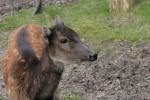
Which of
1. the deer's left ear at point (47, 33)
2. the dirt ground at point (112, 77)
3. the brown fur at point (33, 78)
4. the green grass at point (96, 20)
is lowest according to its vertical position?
the green grass at point (96, 20)

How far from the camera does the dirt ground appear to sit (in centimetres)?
768

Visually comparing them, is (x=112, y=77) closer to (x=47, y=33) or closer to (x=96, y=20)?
(x=47, y=33)

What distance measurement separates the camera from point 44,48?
20.5 ft

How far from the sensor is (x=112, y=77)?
26.8ft

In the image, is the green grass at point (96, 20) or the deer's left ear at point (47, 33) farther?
the green grass at point (96, 20)

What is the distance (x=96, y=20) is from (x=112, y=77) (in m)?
3.70

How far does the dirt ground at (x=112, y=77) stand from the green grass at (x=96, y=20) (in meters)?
1.08

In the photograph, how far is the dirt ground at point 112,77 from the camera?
7.68 meters

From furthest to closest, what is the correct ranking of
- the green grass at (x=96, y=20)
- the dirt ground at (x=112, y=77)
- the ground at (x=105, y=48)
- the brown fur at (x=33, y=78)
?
the green grass at (x=96, y=20), the ground at (x=105, y=48), the dirt ground at (x=112, y=77), the brown fur at (x=33, y=78)

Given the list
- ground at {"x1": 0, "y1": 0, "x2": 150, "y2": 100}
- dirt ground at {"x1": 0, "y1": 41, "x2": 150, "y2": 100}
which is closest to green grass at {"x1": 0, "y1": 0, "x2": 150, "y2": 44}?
ground at {"x1": 0, "y1": 0, "x2": 150, "y2": 100}

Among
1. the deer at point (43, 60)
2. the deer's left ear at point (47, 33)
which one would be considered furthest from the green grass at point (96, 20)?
the deer's left ear at point (47, 33)

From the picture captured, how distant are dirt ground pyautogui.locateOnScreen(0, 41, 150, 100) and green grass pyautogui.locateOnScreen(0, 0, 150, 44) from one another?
3.55 ft

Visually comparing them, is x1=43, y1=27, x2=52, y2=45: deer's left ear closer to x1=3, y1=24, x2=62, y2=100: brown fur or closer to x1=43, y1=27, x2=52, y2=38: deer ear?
x1=43, y1=27, x2=52, y2=38: deer ear

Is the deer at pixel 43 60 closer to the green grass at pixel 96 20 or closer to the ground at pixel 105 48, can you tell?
the ground at pixel 105 48
